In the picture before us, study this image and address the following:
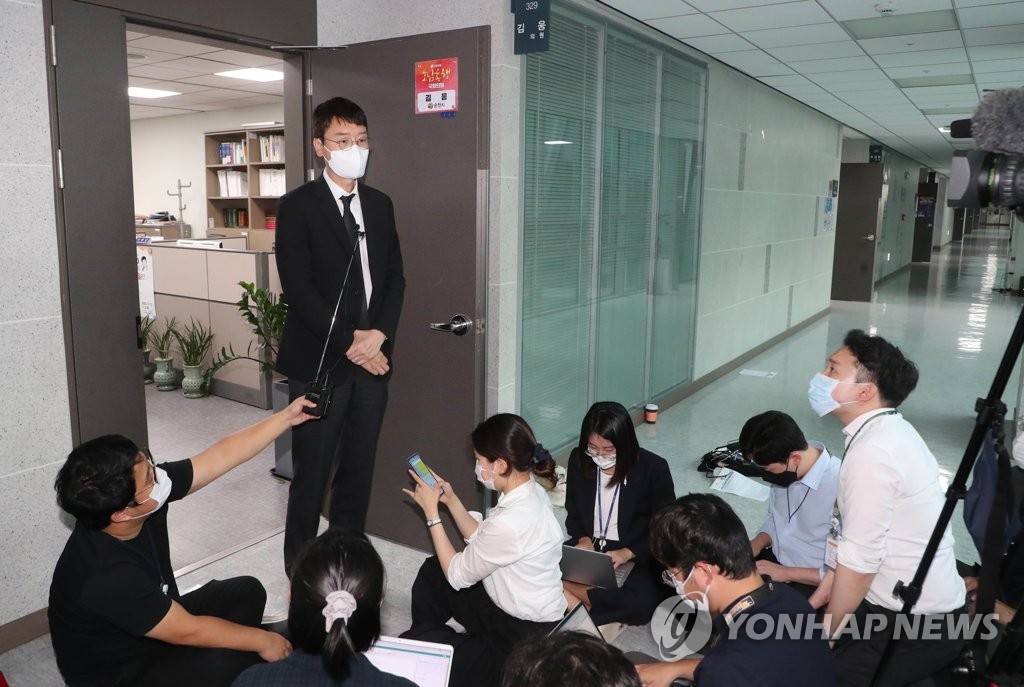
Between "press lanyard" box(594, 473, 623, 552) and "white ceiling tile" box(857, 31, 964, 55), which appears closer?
"press lanyard" box(594, 473, 623, 552)

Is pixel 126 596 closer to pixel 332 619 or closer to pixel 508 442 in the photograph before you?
pixel 332 619

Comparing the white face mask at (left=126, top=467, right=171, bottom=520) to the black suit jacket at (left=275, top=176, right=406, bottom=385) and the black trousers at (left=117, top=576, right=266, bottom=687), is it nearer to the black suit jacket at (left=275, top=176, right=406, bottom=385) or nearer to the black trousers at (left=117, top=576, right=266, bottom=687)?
the black trousers at (left=117, top=576, right=266, bottom=687)

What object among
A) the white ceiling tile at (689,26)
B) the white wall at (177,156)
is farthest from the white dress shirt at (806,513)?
the white wall at (177,156)

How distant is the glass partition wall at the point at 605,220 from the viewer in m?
3.87

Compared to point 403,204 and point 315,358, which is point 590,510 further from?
point 403,204

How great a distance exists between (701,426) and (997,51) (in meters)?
3.26

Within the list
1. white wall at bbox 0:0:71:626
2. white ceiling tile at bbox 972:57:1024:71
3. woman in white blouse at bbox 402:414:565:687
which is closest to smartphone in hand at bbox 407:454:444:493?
woman in white blouse at bbox 402:414:565:687

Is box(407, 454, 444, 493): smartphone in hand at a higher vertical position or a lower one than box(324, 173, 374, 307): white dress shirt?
lower

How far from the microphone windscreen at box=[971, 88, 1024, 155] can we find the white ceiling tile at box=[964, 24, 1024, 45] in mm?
3938

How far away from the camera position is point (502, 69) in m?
3.07

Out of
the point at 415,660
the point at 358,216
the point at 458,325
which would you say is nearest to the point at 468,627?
the point at 415,660

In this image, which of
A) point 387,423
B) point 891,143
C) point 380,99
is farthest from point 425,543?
point 891,143

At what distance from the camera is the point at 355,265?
9.42ft

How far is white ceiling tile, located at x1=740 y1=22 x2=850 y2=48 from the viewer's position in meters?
4.75
